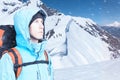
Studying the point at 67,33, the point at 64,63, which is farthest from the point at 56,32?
the point at 64,63

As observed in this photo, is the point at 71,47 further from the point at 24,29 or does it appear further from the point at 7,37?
the point at 24,29

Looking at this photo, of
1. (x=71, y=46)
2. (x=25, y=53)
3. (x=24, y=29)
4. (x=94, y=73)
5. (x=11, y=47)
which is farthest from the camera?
(x=71, y=46)

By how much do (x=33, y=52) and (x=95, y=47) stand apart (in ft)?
320

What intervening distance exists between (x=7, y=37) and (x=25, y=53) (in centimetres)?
30

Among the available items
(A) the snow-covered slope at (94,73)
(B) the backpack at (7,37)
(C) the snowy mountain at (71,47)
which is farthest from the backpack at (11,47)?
(C) the snowy mountain at (71,47)

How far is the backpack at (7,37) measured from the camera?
3261mm

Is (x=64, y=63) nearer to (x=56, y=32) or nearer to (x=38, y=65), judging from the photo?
(x=56, y=32)

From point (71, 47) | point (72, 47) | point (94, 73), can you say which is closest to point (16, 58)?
point (94, 73)

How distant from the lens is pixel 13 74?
2994mm

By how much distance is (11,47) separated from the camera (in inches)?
130

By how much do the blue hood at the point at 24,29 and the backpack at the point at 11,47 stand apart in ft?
0.36

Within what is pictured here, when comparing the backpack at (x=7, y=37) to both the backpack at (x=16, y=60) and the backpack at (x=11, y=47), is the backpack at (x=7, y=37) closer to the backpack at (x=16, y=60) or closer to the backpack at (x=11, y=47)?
the backpack at (x=11, y=47)

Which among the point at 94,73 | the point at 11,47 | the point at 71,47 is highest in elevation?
the point at 71,47

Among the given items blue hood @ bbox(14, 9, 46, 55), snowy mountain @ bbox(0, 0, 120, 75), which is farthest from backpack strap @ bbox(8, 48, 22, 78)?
snowy mountain @ bbox(0, 0, 120, 75)
